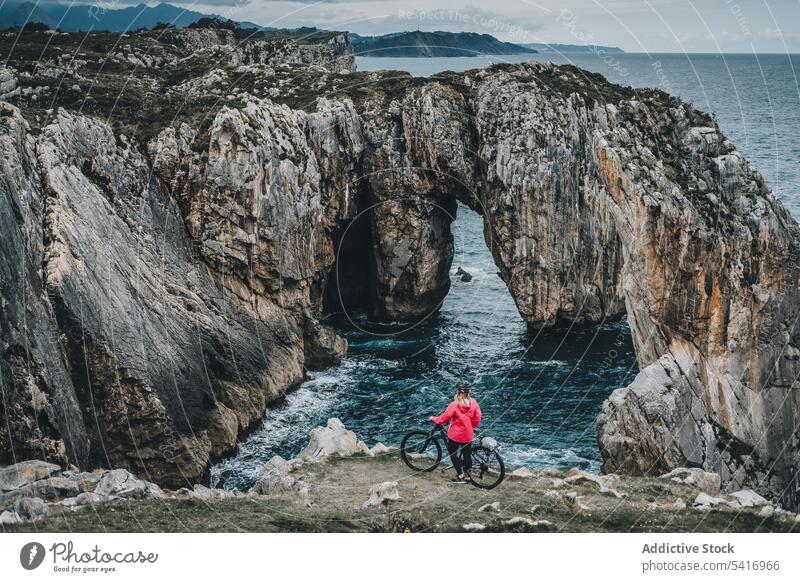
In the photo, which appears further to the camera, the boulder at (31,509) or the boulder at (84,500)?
the boulder at (84,500)

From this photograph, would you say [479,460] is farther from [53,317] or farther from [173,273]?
[173,273]

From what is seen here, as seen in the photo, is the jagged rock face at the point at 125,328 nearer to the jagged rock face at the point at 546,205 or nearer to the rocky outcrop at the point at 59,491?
the rocky outcrop at the point at 59,491

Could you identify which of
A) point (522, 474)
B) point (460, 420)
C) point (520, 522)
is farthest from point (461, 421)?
point (522, 474)

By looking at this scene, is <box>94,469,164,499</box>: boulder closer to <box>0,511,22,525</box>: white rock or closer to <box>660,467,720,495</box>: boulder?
<box>0,511,22,525</box>: white rock

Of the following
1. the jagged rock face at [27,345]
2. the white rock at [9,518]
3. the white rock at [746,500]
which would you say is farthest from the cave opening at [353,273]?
the white rock at [9,518]

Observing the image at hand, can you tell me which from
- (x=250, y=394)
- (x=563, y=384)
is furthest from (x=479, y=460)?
(x=563, y=384)

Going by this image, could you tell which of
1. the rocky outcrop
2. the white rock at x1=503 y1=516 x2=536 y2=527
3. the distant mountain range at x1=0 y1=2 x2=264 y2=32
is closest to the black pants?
the white rock at x1=503 y1=516 x2=536 y2=527
